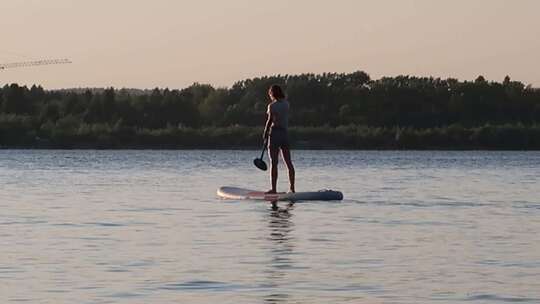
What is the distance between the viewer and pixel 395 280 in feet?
57.9

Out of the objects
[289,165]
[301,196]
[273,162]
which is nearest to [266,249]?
[301,196]

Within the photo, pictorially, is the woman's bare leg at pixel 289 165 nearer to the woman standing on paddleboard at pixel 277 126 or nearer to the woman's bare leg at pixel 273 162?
the woman standing on paddleboard at pixel 277 126

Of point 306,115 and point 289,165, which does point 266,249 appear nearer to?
point 289,165

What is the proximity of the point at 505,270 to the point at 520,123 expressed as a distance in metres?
119

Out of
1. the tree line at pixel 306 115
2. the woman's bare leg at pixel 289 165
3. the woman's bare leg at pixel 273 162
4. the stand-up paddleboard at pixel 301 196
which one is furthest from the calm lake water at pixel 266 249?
the tree line at pixel 306 115

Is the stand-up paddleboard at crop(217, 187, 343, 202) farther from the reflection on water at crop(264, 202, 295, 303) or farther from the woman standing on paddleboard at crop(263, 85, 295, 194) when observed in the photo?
the reflection on water at crop(264, 202, 295, 303)

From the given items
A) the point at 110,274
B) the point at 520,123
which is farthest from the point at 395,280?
the point at 520,123

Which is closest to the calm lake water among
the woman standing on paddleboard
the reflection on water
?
the reflection on water

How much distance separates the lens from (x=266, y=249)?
2078 cm

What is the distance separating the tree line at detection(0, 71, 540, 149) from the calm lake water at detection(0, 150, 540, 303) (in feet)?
311

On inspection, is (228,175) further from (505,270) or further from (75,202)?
(505,270)

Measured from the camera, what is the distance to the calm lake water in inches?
664

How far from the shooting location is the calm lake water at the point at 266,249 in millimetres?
16875

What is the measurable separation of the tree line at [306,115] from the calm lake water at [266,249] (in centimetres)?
9487
